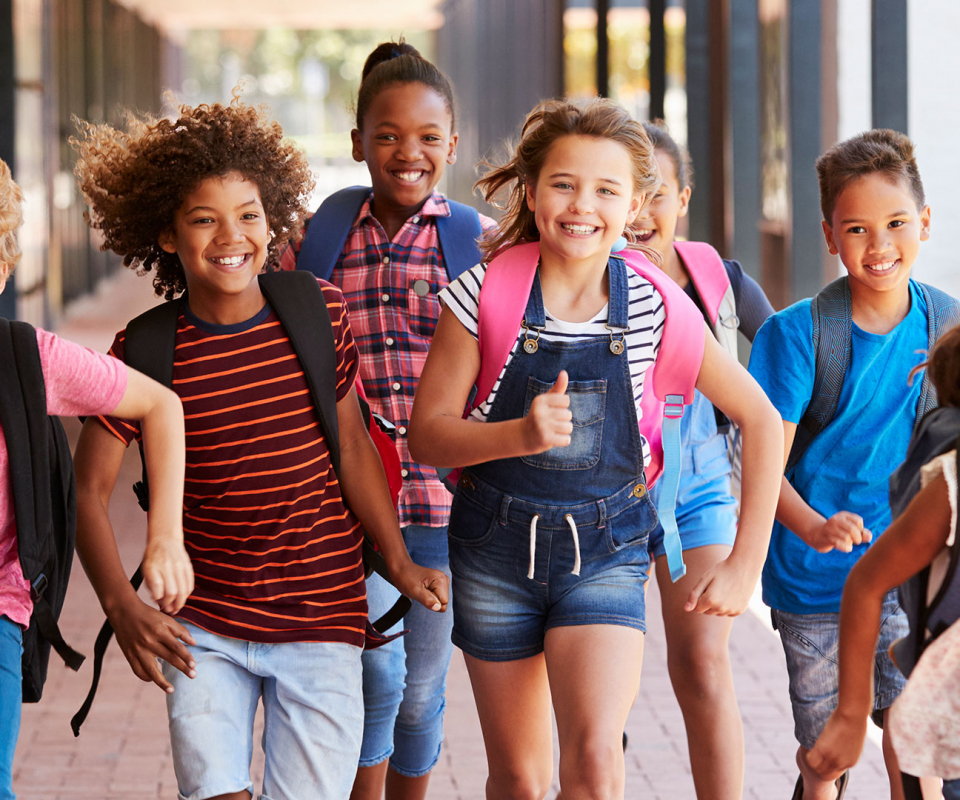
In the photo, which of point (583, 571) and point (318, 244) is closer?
point (583, 571)

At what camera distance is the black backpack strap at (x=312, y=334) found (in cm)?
284

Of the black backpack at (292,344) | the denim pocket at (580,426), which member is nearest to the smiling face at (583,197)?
the denim pocket at (580,426)

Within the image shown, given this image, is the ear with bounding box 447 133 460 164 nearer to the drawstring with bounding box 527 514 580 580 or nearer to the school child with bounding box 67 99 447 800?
the school child with bounding box 67 99 447 800

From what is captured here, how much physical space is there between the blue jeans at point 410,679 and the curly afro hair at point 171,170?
33.0 inches

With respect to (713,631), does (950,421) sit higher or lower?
higher

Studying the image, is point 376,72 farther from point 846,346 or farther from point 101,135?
point 846,346

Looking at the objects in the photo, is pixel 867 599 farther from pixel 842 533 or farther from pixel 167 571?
pixel 167 571

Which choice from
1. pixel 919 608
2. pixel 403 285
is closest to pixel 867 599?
pixel 919 608

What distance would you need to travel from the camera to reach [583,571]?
271 cm

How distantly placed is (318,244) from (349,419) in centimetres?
67

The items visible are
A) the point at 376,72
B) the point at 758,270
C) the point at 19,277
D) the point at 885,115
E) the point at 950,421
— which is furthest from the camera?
the point at 19,277

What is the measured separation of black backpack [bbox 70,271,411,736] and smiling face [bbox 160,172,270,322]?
49 millimetres

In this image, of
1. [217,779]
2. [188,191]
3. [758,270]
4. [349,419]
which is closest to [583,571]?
[349,419]

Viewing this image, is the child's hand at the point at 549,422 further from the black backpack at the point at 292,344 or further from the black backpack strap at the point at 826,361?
the black backpack strap at the point at 826,361
